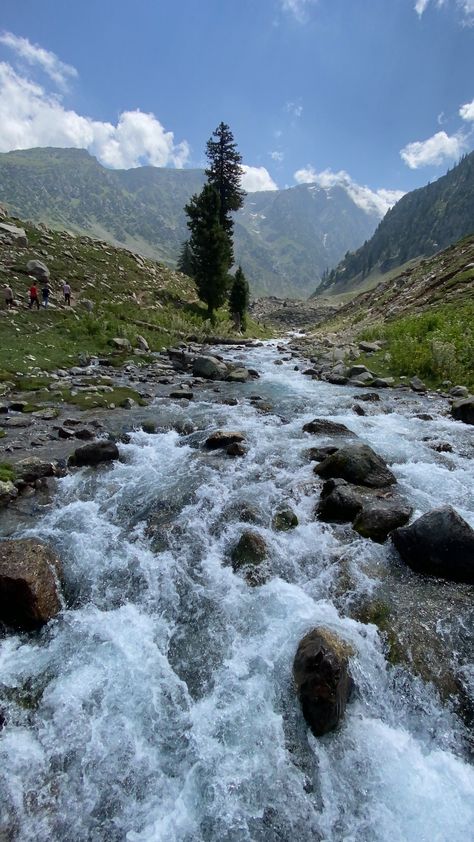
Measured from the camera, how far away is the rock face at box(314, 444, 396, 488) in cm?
1011

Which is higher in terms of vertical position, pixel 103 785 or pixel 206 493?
pixel 206 493

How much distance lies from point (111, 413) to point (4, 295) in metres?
15.9

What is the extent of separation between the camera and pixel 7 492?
9.27 meters

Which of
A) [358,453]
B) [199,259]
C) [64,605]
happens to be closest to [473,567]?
[358,453]

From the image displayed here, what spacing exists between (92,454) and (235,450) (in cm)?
411

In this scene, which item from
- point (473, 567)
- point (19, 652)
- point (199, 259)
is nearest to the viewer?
point (19, 652)

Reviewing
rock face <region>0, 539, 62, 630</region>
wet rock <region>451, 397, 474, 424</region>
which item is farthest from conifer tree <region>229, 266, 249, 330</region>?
A: rock face <region>0, 539, 62, 630</region>

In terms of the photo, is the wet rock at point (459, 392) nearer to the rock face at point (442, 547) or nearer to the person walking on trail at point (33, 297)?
the rock face at point (442, 547)

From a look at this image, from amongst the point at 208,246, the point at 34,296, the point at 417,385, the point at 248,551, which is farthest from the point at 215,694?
the point at 208,246

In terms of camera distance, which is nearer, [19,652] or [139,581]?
[19,652]

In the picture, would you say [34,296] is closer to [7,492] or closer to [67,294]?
[67,294]

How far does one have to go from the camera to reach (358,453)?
1058 centimetres

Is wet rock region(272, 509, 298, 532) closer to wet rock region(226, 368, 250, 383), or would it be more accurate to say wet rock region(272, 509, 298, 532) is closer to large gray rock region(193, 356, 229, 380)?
Result: wet rock region(226, 368, 250, 383)

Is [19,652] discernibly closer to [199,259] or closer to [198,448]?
[198,448]
